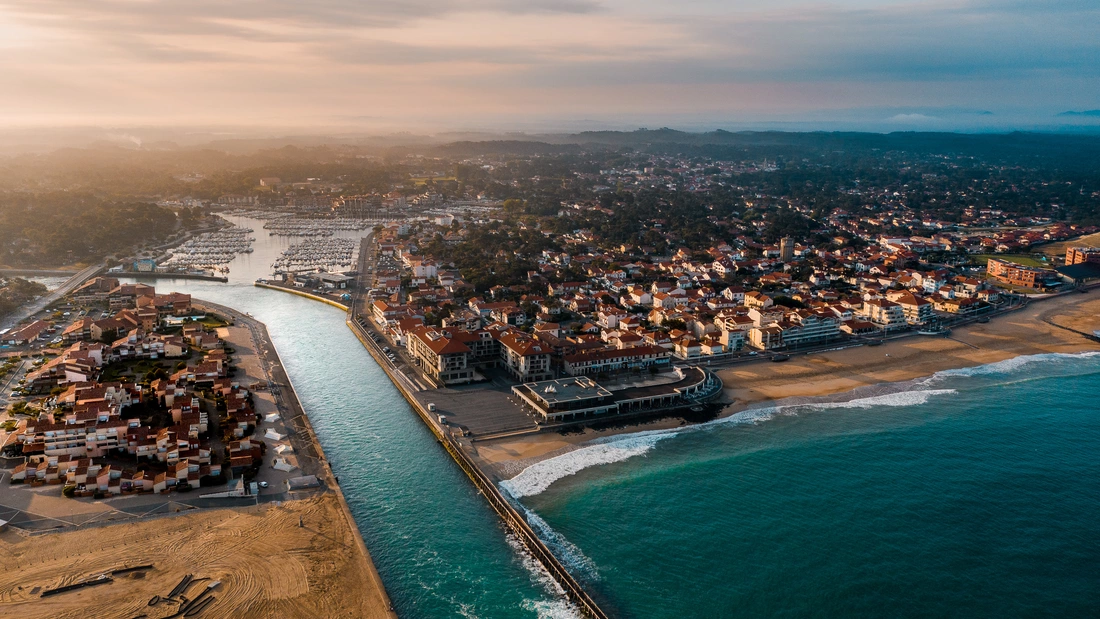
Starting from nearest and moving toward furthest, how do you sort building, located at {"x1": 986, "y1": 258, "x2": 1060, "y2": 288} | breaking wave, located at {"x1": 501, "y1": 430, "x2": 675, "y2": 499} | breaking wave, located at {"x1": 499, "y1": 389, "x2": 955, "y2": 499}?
1. breaking wave, located at {"x1": 501, "y1": 430, "x2": 675, "y2": 499}
2. breaking wave, located at {"x1": 499, "y1": 389, "x2": 955, "y2": 499}
3. building, located at {"x1": 986, "y1": 258, "x2": 1060, "y2": 288}

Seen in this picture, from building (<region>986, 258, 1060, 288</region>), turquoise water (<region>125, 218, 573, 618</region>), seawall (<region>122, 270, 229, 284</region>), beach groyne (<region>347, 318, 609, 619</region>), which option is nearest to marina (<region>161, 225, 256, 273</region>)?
seawall (<region>122, 270, 229, 284</region>)

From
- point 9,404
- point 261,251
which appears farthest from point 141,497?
point 261,251

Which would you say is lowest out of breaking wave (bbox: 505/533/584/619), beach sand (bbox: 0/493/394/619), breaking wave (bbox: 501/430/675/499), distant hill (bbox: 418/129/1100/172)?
breaking wave (bbox: 505/533/584/619)

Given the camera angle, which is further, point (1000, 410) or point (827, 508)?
point (1000, 410)

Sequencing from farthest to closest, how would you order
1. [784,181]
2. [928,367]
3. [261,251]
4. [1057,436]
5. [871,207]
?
1. [784,181]
2. [871,207]
3. [261,251]
4. [928,367]
5. [1057,436]

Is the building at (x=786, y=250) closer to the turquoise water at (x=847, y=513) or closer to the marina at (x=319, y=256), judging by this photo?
the turquoise water at (x=847, y=513)

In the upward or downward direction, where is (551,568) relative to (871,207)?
downward

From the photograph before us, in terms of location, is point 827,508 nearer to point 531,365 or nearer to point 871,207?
point 531,365

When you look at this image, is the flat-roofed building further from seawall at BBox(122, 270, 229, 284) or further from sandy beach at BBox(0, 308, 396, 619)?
seawall at BBox(122, 270, 229, 284)
